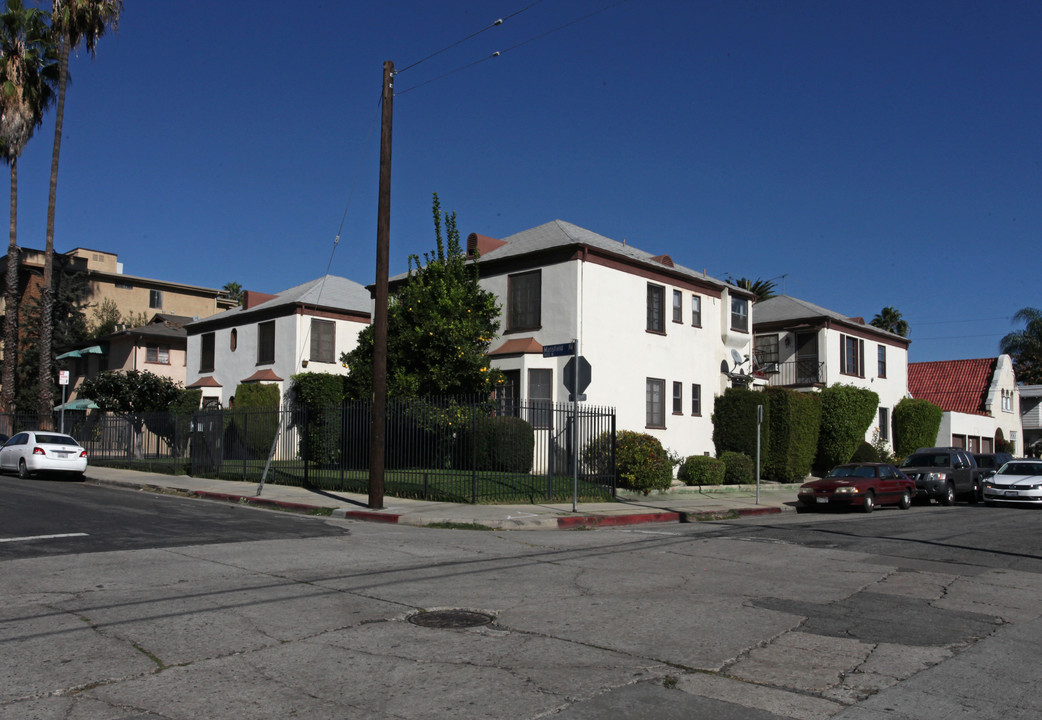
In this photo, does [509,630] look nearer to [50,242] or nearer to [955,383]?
[50,242]

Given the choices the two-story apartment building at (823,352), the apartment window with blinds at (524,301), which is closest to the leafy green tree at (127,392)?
the apartment window with blinds at (524,301)

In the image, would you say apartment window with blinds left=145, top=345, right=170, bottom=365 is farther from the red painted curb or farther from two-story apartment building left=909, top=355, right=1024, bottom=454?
two-story apartment building left=909, top=355, right=1024, bottom=454

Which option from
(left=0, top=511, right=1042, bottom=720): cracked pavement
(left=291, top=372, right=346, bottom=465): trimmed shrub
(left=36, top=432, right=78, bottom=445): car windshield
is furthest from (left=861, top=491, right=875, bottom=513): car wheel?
(left=36, top=432, right=78, bottom=445): car windshield

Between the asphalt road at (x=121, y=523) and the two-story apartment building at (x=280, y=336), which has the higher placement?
the two-story apartment building at (x=280, y=336)

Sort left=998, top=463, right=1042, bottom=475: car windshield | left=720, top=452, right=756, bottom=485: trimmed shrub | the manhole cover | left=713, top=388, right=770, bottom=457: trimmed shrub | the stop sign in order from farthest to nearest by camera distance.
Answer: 1. left=713, top=388, right=770, bottom=457: trimmed shrub
2. left=720, top=452, right=756, bottom=485: trimmed shrub
3. left=998, top=463, right=1042, bottom=475: car windshield
4. the stop sign
5. the manhole cover

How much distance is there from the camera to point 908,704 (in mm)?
5285

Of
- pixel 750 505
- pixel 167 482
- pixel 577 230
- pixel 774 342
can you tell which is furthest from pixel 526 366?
pixel 774 342

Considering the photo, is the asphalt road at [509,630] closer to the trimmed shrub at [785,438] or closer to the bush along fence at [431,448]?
the bush along fence at [431,448]

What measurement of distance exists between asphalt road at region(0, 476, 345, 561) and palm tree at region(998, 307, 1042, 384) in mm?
64408

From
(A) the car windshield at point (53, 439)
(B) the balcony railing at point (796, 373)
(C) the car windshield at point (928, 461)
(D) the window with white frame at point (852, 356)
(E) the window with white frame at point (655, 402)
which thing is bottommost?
(C) the car windshield at point (928, 461)

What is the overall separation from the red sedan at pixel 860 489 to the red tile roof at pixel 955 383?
98.6 ft

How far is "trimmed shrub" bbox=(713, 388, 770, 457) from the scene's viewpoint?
28.3m

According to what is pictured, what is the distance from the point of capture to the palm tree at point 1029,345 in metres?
63.8

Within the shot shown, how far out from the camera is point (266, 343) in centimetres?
3512
